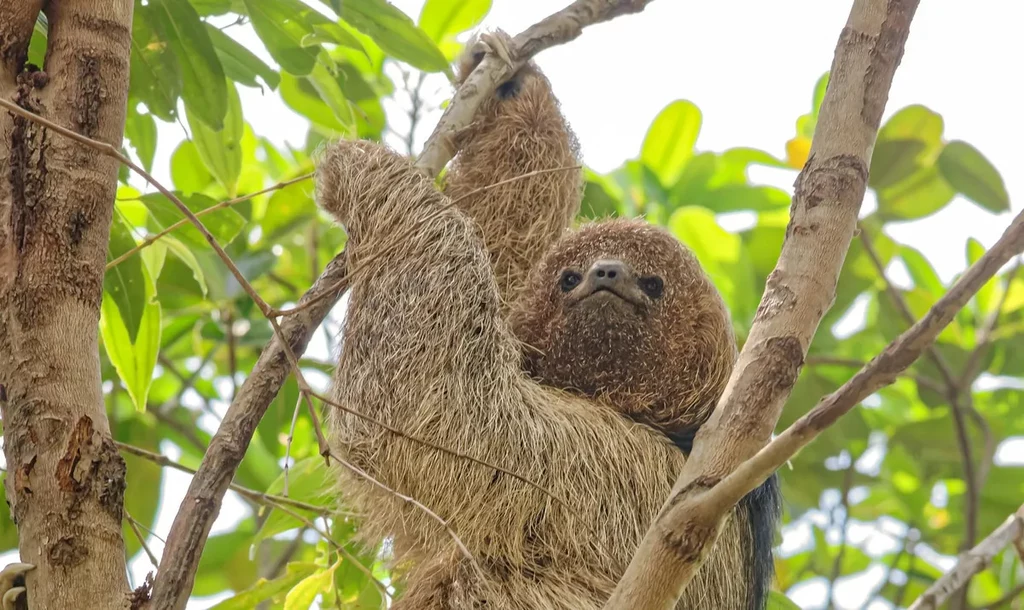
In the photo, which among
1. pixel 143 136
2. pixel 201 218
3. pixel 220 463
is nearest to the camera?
pixel 220 463

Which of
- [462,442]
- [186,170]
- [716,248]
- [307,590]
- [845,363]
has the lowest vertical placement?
[307,590]

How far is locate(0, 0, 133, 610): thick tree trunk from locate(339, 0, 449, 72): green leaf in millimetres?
1484

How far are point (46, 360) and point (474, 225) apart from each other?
279cm

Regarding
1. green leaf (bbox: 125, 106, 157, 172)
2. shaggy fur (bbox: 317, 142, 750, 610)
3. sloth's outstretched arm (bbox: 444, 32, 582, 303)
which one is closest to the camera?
shaggy fur (bbox: 317, 142, 750, 610)

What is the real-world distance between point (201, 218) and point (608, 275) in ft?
7.23

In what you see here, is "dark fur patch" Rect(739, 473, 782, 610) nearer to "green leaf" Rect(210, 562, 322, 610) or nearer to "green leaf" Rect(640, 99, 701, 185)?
"green leaf" Rect(210, 562, 322, 610)

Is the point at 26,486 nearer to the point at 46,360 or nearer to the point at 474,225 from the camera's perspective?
the point at 46,360

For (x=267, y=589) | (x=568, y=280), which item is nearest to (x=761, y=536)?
(x=568, y=280)

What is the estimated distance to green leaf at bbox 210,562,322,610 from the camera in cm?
521

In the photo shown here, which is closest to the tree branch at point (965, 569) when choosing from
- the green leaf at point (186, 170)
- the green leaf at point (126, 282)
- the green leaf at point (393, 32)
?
the green leaf at point (393, 32)

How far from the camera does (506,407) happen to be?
Result: 17.9 feet

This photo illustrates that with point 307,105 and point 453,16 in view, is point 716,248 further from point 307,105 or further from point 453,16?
point 307,105

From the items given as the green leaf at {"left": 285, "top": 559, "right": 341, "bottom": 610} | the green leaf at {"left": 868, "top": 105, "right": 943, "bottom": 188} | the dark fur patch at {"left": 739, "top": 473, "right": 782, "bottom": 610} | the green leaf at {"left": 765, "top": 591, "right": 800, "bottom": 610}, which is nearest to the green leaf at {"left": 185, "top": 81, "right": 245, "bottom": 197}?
the green leaf at {"left": 285, "top": 559, "right": 341, "bottom": 610}

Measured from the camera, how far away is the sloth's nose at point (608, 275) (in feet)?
19.8
